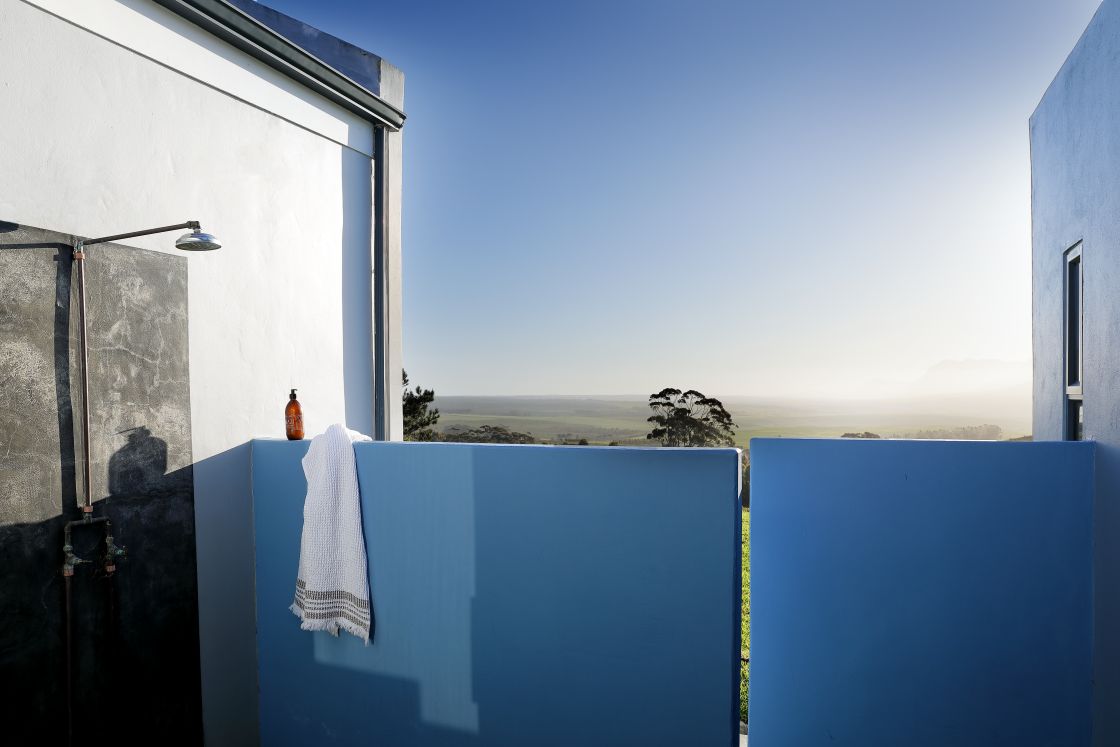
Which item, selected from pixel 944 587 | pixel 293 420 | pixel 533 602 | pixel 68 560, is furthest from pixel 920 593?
pixel 68 560

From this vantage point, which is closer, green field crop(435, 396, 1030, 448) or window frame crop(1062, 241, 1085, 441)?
window frame crop(1062, 241, 1085, 441)

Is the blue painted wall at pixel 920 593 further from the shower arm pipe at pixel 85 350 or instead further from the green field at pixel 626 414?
the green field at pixel 626 414

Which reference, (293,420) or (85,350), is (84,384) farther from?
(293,420)

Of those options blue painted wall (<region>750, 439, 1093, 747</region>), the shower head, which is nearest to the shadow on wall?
the shower head

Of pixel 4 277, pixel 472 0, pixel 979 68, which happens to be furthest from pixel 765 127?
pixel 4 277

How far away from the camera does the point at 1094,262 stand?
2336mm

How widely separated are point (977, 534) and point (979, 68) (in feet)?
17.4

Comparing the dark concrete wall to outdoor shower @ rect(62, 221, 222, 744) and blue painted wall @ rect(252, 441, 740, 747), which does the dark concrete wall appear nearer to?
outdoor shower @ rect(62, 221, 222, 744)

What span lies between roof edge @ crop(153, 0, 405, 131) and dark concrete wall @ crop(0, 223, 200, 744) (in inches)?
35.4

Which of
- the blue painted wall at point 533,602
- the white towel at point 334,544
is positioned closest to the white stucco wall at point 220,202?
the blue painted wall at point 533,602

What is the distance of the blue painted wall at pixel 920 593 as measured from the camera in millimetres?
1891

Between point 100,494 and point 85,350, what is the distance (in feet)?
1.56

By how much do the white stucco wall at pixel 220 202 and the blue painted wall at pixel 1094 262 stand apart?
113 inches

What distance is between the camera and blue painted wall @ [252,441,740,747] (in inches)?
74.5
